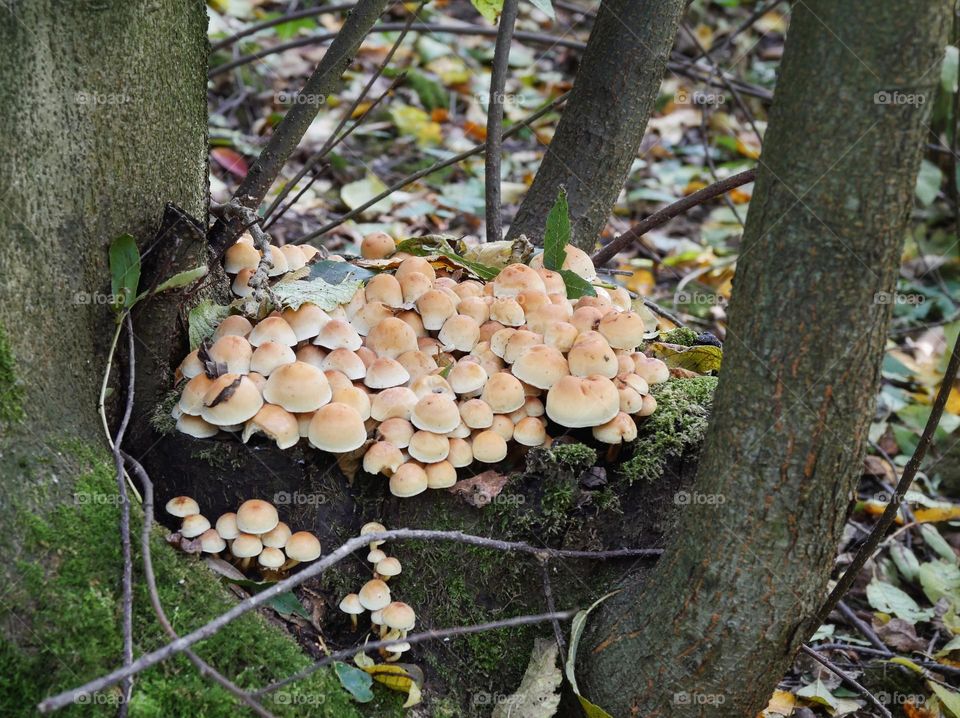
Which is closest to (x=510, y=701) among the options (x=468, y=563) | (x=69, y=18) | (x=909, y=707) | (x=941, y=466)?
(x=468, y=563)

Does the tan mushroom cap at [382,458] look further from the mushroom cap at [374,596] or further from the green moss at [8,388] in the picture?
the green moss at [8,388]

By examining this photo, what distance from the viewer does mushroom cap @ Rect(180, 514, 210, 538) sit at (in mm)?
2631

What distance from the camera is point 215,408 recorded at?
2.63 m

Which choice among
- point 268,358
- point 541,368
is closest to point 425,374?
point 541,368

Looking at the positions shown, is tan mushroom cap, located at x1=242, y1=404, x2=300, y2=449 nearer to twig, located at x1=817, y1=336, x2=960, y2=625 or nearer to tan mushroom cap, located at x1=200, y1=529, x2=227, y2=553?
tan mushroom cap, located at x1=200, y1=529, x2=227, y2=553

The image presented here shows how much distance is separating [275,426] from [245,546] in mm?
389

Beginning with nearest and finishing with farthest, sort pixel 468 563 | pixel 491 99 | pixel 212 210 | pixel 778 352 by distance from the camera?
pixel 778 352 < pixel 468 563 < pixel 212 210 < pixel 491 99

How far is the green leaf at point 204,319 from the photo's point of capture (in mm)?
2975

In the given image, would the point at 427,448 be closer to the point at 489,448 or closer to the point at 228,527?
the point at 489,448

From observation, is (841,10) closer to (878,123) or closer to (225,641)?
(878,123)

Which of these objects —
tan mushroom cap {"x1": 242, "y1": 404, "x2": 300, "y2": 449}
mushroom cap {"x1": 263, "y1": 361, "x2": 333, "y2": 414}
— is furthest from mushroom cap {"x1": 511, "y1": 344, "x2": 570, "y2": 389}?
tan mushroom cap {"x1": 242, "y1": 404, "x2": 300, "y2": 449}

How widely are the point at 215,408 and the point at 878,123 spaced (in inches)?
78.5

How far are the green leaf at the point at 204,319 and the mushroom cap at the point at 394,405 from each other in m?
0.71

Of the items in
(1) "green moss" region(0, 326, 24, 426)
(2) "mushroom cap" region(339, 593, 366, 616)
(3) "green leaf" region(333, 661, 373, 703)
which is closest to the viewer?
(1) "green moss" region(0, 326, 24, 426)
